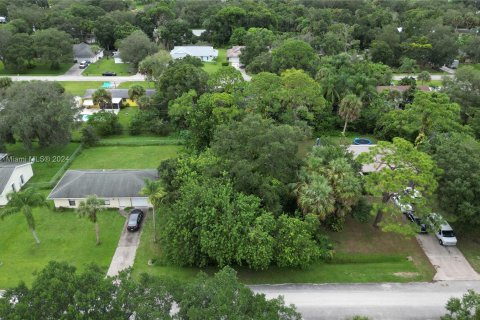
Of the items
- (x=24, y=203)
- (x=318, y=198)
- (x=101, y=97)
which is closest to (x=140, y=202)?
(x=24, y=203)

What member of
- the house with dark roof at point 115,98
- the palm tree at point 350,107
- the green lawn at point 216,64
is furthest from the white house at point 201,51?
the palm tree at point 350,107

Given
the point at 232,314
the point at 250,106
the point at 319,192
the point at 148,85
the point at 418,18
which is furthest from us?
the point at 418,18

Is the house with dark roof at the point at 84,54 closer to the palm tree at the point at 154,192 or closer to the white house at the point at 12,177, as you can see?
the white house at the point at 12,177

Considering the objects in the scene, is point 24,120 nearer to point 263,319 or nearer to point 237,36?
point 263,319

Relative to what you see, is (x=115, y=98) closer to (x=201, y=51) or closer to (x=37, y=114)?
(x=37, y=114)

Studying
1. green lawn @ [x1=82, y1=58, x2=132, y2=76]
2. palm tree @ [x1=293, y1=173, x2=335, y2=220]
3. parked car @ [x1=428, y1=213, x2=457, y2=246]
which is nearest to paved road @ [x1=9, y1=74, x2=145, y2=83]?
green lawn @ [x1=82, y1=58, x2=132, y2=76]

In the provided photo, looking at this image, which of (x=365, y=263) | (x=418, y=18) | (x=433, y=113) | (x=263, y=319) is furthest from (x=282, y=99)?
(x=418, y=18)
